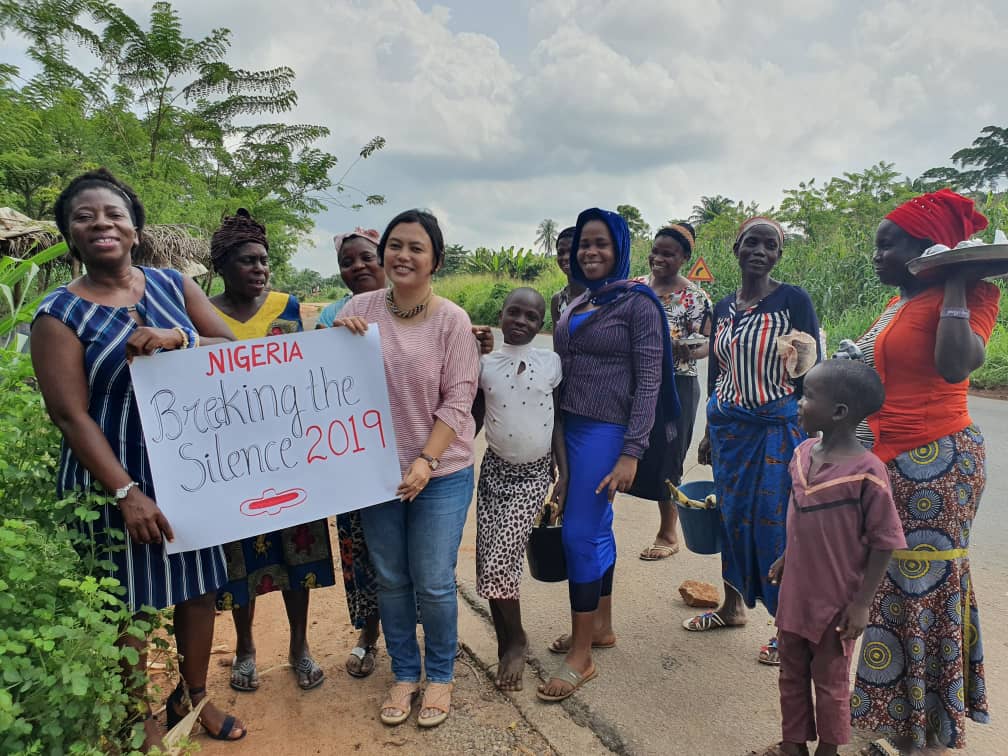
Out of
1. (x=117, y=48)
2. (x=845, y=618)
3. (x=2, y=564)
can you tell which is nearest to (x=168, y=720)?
(x=2, y=564)

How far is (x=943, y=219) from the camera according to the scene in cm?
229

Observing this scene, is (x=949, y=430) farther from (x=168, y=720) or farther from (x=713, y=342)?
(x=168, y=720)

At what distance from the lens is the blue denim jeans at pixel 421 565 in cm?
244

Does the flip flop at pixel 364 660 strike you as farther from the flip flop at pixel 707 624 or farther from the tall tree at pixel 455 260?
the tall tree at pixel 455 260

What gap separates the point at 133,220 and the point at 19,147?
880cm

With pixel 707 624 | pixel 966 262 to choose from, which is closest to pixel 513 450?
pixel 707 624

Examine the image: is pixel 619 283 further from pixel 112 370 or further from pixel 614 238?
pixel 112 370

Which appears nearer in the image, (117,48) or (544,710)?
(544,710)

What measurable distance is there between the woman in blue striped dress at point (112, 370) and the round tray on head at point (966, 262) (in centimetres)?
245

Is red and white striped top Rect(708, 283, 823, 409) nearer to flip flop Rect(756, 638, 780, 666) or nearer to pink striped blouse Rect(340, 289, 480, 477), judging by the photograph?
flip flop Rect(756, 638, 780, 666)

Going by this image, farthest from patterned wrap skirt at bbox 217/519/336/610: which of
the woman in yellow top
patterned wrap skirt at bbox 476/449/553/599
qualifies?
patterned wrap skirt at bbox 476/449/553/599

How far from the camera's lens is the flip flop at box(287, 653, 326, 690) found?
276 cm

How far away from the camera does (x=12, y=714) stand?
1.44 metres

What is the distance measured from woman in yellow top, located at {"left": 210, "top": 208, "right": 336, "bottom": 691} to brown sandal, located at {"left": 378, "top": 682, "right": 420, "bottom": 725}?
1.33ft
